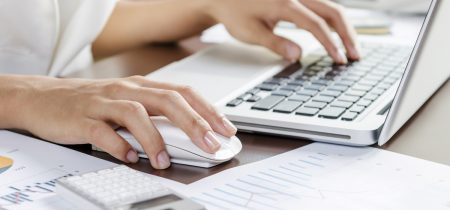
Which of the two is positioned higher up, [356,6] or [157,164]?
[157,164]

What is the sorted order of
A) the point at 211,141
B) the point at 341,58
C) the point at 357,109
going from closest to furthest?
the point at 211,141, the point at 357,109, the point at 341,58

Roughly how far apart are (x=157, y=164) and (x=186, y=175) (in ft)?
0.10

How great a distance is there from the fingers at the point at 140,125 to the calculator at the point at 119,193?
0.06 metres

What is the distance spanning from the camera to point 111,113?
0.72 metres

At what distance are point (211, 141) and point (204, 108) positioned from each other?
0.19ft

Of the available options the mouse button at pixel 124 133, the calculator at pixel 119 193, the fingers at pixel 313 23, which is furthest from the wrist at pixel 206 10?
the calculator at pixel 119 193

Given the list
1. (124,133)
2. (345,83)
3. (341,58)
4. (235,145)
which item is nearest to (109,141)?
(124,133)

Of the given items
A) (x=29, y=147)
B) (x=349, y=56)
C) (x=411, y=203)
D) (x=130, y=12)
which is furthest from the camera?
(x=130, y=12)

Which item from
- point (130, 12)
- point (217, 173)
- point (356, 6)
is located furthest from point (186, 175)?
point (356, 6)

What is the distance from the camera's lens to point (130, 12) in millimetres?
1248

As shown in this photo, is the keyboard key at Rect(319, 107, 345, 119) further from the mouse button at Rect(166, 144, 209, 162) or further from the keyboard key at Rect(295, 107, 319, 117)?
the mouse button at Rect(166, 144, 209, 162)

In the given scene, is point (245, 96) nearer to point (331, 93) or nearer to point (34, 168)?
point (331, 93)

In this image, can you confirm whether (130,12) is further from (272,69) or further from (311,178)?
(311,178)

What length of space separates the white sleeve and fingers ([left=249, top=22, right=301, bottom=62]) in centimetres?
24
